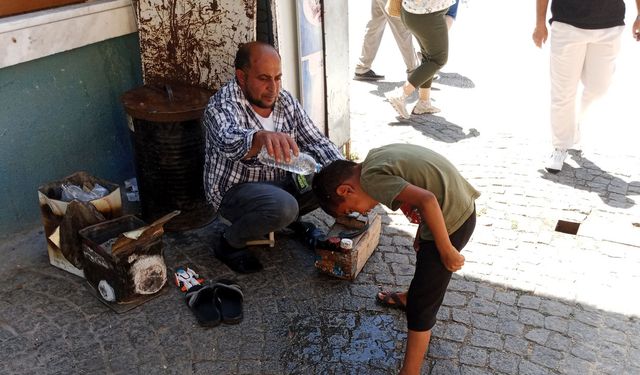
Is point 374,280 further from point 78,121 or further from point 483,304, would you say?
point 78,121

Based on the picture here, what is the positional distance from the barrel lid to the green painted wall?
0.44m

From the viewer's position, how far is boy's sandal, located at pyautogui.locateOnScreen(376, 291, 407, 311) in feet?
11.2

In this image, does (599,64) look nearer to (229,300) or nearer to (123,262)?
(229,300)

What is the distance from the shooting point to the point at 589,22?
14.9ft

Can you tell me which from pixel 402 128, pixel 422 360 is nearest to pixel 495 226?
pixel 422 360

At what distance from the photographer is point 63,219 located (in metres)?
3.49

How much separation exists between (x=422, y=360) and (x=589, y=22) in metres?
2.98

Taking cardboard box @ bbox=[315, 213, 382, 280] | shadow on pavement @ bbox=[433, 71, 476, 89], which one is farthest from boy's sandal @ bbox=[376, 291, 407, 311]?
shadow on pavement @ bbox=[433, 71, 476, 89]

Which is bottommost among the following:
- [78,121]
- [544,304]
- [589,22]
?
[544,304]

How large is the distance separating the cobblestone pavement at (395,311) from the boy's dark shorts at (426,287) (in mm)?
366

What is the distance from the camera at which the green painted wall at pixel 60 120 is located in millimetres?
3879

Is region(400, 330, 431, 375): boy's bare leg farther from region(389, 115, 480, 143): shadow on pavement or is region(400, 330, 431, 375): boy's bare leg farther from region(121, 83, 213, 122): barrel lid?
region(389, 115, 480, 143): shadow on pavement

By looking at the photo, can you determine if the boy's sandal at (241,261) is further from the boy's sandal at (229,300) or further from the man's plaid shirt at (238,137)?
the man's plaid shirt at (238,137)

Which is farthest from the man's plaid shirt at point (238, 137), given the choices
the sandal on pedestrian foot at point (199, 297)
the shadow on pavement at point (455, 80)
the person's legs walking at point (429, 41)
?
the shadow on pavement at point (455, 80)
